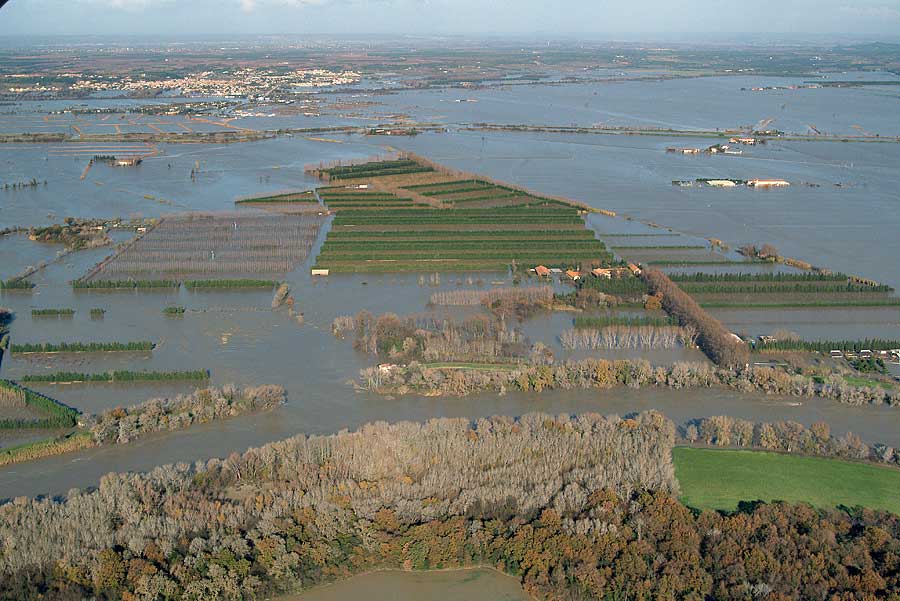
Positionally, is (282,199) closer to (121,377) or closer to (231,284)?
(231,284)

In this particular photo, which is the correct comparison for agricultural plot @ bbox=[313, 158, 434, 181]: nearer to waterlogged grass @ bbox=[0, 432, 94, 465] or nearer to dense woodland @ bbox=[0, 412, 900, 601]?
waterlogged grass @ bbox=[0, 432, 94, 465]

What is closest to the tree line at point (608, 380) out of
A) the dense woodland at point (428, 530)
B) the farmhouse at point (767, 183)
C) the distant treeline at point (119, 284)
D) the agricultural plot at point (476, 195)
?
the dense woodland at point (428, 530)

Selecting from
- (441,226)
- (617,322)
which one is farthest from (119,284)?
(617,322)

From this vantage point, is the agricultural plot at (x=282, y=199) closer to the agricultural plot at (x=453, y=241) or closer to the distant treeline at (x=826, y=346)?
the agricultural plot at (x=453, y=241)

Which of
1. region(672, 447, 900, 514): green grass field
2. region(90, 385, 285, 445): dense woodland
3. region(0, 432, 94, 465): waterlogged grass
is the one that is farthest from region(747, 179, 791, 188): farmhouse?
region(0, 432, 94, 465): waterlogged grass

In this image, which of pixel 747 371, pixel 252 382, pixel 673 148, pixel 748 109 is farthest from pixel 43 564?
pixel 748 109
